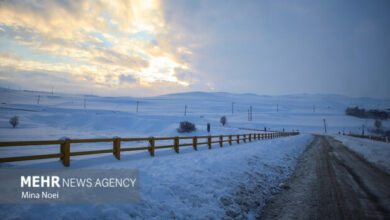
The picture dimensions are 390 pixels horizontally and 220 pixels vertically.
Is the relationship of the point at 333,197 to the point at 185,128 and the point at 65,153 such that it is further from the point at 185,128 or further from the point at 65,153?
the point at 185,128

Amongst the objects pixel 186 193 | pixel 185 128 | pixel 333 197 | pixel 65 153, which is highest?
pixel 65 153

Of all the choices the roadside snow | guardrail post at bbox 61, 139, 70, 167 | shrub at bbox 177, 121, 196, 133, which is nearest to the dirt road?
the roadside snow

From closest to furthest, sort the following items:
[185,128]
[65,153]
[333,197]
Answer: [333,197] < [65,153] < [185,128]

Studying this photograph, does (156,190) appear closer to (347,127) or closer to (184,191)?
(184,191)

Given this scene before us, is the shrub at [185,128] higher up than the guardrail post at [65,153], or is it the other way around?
the guardrail post at [65,153]

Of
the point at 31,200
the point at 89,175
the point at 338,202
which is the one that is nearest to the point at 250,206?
the point at 338,202

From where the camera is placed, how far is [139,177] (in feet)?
22.2

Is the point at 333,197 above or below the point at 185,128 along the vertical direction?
above

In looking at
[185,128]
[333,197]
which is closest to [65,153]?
[333,197]

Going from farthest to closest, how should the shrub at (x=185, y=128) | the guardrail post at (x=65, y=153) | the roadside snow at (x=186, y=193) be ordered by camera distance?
the shrub at (x=185, y=128) → the guardrail post at (x=65, y=153) → the roadside snow at (x=186, y=193)

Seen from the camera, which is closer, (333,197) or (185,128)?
(333,197)

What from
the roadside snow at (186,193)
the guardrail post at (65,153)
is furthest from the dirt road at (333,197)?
the guardrail post at (65,153)

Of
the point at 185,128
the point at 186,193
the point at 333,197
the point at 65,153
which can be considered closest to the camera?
the point at 186,193

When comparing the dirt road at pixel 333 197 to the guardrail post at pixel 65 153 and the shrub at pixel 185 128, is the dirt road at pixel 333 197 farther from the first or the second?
the shrub at pixel 185 128
